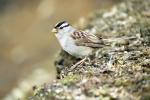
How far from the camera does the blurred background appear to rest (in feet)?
51.5

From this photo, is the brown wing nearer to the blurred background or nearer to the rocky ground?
the rocky ground

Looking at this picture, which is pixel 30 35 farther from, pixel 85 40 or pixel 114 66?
pixel 114 66

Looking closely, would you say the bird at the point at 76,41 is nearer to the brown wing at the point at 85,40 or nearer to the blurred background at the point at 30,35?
the brown wing at the point at 85,40

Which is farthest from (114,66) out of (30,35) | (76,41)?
(30,35)

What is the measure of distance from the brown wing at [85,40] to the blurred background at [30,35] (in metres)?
4.84

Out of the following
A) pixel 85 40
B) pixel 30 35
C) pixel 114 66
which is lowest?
pixel 114 66

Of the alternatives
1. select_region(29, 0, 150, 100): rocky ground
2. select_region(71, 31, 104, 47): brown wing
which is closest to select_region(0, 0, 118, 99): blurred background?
select_region(29, 0, 150, 100): rocky ground

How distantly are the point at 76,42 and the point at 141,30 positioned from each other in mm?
1619

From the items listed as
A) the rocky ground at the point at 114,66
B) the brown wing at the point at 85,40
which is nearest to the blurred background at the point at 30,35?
the rocky ground at the point at 114,66

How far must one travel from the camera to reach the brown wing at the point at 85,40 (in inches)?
382

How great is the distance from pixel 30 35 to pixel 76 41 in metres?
8.75

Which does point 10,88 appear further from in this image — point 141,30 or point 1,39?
point 141,30

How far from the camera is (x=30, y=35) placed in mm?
18281

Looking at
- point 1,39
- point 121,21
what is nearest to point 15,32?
point 1,39
